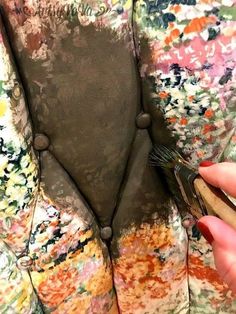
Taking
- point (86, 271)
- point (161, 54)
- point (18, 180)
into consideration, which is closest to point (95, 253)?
point (86, 271)

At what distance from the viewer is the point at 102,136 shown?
667 mm

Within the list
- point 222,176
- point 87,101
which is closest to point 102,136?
point 87,101

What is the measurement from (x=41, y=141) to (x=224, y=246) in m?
0.24

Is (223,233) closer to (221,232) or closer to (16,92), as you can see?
(221,232)

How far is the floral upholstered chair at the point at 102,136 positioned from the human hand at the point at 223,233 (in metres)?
0.09

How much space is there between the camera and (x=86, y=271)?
0.75m

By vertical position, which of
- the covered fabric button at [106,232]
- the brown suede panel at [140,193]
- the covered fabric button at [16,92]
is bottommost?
the covered fabric button at [106,232]

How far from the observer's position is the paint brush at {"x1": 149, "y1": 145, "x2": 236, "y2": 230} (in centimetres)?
62

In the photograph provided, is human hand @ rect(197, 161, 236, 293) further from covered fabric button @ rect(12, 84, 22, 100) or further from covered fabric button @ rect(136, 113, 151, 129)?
covered fabric button @ rect(12, 84, 22, 100)

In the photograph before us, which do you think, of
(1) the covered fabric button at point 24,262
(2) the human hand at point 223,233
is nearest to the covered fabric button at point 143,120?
(2) the human hand at point 223,233

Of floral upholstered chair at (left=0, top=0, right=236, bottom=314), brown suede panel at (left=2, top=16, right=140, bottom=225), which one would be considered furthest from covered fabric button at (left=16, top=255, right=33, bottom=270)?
brown suede panel at (left=2, top=16, right=140, bottom=225)

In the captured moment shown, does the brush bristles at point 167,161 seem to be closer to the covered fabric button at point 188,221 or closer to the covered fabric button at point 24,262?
the covered fabric button at point 188,221

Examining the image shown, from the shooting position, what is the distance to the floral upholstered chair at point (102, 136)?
23.7 inches

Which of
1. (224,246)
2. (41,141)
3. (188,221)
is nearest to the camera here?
(224,246)
